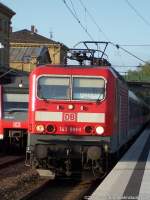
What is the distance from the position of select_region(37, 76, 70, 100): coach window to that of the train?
962 cm

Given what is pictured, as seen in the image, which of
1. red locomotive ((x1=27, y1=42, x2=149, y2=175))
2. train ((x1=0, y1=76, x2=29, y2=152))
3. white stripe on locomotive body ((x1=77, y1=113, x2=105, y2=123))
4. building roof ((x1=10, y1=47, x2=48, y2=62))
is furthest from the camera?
building roof ((x1=10, y1=47, x2=48, y2=62))

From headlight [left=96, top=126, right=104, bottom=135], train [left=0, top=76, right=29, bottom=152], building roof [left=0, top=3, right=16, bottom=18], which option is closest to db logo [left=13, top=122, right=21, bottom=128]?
train [left=0, top=76, right=29, bottom=152]

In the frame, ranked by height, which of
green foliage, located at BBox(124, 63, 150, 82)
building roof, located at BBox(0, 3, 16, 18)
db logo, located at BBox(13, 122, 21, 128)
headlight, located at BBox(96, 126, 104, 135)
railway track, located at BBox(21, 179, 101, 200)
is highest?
building roof, located at BBox(0, 3, 16, 18)

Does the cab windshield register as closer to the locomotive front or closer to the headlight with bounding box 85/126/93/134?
the locomotive front

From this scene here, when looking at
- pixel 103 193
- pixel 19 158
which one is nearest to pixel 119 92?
pixel 103 193

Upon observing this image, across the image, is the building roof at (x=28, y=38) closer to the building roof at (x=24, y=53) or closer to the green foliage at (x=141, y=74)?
the building roof at (x=24, y=53)

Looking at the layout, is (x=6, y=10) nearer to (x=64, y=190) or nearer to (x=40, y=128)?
(x=40, y=128)

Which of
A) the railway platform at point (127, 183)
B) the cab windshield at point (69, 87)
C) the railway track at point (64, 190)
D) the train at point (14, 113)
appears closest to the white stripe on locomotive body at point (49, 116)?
the cab windshield at point (69, 87)

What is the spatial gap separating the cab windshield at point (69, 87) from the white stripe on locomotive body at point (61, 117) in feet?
1.28

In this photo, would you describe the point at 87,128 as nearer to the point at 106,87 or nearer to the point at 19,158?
the point at 106,87

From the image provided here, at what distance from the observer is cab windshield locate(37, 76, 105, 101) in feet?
50.5

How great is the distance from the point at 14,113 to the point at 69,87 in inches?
402

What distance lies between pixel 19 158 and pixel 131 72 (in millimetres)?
93152

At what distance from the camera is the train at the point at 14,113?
82.5ft
